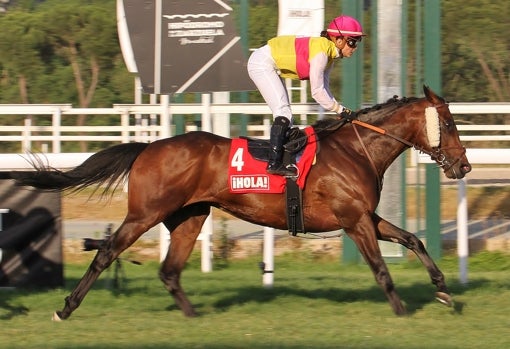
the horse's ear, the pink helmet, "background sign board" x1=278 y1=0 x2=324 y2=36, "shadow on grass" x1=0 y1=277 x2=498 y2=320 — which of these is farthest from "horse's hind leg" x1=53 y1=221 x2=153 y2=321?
"background sign board" x1=278 y1=0 x2=324 y2=36

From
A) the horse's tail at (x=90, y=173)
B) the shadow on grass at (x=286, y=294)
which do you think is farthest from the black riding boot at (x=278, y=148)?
the shadow on grass at (x=286, y=294)

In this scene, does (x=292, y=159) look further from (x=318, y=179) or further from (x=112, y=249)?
(x=112, y=249)

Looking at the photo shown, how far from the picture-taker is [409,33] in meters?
11.3

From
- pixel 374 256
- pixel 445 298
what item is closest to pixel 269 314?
pixel 374 256

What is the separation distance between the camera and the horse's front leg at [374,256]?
25.8ft

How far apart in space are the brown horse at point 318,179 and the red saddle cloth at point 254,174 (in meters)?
0.06

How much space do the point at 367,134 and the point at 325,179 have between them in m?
0.51

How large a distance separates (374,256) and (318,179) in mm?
707

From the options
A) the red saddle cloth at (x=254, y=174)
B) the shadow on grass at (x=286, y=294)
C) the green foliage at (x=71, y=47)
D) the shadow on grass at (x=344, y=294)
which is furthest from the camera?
the green foliage at (x=71, y=47)

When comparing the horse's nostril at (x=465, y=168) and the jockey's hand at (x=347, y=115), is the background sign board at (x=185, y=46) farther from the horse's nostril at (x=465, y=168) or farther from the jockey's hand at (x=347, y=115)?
the horse's nostril at (x=465, y=168)

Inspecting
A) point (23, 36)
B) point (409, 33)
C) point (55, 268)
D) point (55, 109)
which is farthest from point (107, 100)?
point (55, 268)

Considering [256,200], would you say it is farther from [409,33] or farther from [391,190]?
[409,33]

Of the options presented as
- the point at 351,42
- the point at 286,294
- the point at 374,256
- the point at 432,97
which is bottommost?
the point at 286,294

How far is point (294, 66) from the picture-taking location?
319 inches
